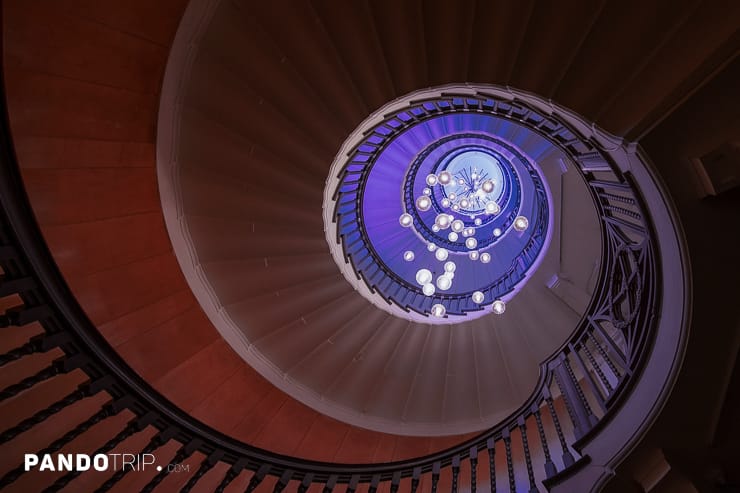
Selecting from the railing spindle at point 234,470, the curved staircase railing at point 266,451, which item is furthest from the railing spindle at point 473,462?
the railing spindle at point 234,470

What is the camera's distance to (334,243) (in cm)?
520

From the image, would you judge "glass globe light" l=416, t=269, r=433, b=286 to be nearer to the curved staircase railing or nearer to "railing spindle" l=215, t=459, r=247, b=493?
the curved staircase railing

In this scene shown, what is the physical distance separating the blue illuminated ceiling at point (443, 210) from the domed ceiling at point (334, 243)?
5 cm

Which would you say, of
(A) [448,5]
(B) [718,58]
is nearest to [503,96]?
(A) [448,5]

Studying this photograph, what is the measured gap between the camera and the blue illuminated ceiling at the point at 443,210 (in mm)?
5355

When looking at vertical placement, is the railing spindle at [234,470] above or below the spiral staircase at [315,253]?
below

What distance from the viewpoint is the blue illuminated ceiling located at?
536 centimetres

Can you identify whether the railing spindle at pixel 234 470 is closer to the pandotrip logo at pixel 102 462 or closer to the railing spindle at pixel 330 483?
the railing spindle at pixel 330 483

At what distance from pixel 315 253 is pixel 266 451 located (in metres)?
2.59

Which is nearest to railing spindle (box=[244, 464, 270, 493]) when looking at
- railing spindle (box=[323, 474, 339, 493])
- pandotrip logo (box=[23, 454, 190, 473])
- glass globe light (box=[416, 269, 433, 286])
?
railing spindle (box=[323, 474, 339, 493])

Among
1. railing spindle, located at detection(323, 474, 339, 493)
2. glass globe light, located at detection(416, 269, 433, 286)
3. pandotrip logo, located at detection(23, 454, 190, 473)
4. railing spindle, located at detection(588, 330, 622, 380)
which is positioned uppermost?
glass globe light, located at detection(416, 269, 433, 286)

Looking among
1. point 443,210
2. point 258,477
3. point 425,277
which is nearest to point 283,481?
point 258,477

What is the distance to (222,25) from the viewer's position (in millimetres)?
3156

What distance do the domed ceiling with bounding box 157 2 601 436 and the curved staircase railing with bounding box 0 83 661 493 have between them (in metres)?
1.17
